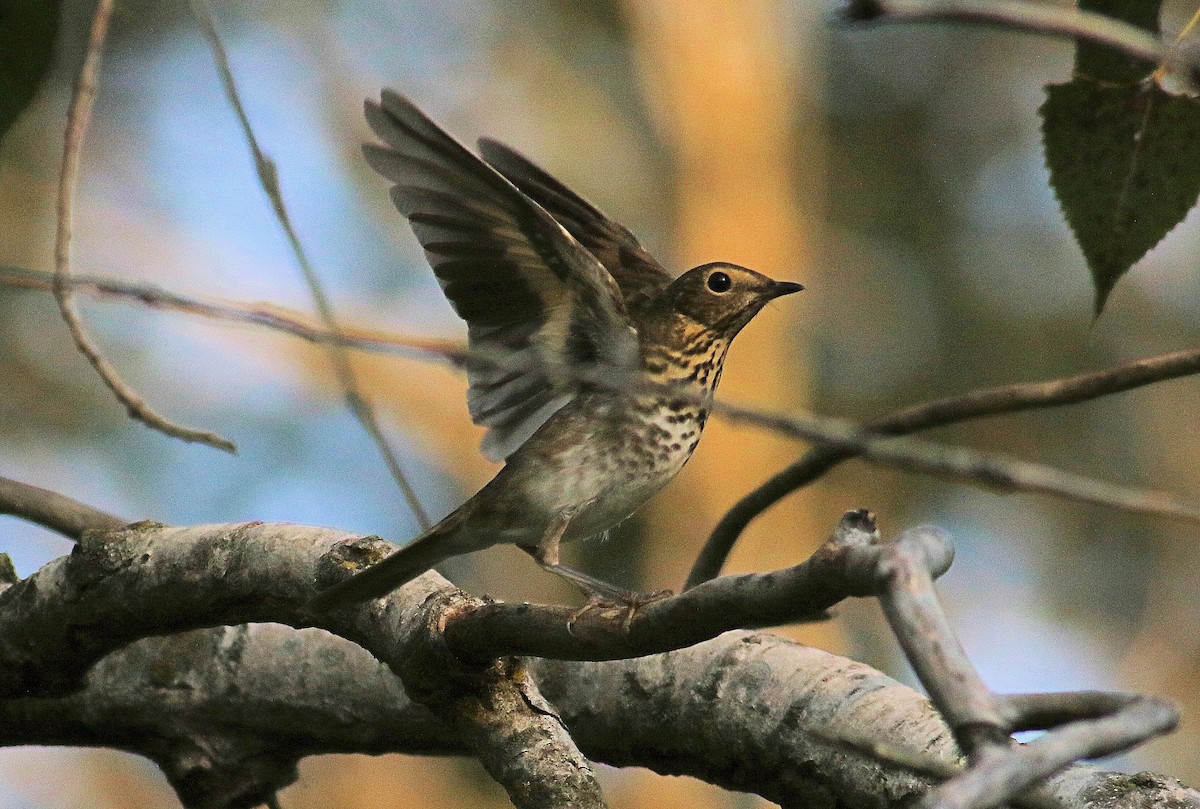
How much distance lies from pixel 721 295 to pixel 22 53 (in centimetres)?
186

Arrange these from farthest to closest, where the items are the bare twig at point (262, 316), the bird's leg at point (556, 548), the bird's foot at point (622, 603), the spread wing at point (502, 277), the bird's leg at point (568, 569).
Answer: the bird's leg at point (556, 548)
the spread wing at point (502, 277)
the bird's leg at point (568, 569)
the bird's foot at point (622, 603)
the bare twig at point (262, 316)

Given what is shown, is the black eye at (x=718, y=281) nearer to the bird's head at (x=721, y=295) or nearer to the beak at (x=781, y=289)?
the bird's head at (x=721, y=295)

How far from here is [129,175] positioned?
9750 millimetres

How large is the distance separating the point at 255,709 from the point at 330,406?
6497 mm

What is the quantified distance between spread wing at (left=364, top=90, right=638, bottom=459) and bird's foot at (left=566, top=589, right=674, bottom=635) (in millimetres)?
638

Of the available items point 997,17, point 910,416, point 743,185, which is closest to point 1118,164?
point 910,416

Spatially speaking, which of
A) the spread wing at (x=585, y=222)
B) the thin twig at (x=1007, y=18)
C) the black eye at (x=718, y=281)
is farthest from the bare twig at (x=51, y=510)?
the thin twig at (x=1007, y=18)

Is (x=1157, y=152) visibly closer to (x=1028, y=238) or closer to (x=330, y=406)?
(x=330, y=406)

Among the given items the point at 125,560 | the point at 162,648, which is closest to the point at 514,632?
the point at 125,560

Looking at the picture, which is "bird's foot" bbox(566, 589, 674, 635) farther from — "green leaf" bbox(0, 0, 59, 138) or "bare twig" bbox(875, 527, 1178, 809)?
"green leaf" bbox(0, 0, 59, 138)

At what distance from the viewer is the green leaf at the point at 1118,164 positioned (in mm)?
2150

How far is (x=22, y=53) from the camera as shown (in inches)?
104

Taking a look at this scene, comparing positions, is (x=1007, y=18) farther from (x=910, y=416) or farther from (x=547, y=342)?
(x=547, y=342)

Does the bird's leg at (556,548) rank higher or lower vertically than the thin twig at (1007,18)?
lower
